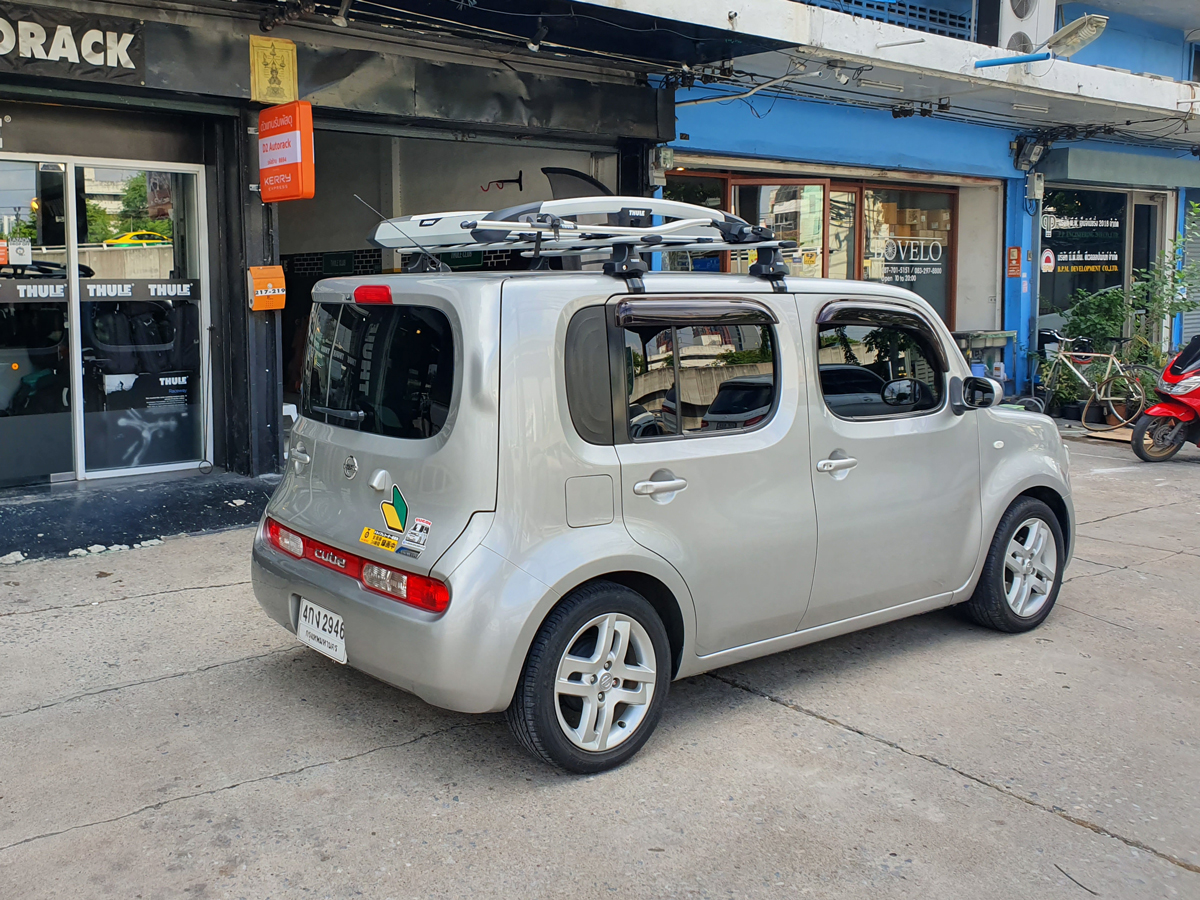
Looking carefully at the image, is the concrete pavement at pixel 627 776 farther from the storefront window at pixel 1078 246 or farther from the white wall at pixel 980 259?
the storefront window at pixel 1078 246

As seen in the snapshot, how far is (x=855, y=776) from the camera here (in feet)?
12.7

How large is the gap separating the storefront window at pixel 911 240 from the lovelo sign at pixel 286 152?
26.5ft

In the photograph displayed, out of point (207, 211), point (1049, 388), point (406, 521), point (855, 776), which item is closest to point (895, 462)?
point (855, 776)

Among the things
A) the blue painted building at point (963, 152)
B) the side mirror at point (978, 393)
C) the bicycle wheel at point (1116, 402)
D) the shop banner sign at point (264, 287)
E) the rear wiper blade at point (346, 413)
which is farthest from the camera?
the bicycle wheel at point (1116, 402)

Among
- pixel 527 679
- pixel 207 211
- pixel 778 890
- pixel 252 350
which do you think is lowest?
pixel 778 890

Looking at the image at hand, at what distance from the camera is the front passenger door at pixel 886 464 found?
452 centimetres

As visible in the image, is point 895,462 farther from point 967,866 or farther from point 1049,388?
point 1049,388

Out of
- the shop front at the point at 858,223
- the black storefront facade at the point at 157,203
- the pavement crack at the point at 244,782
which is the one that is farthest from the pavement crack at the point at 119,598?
the shop front at the point at 858,223

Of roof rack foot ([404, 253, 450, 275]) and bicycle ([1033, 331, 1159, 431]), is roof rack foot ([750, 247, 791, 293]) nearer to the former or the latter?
roof rack foot ([404, 253, 450, 275])

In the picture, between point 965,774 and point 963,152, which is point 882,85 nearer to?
point 963,152

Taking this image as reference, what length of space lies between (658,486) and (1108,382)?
1088 centimetres

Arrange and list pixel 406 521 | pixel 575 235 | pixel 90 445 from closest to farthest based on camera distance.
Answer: pixel 406 521 → pixel 575 235 → pixel 90 445

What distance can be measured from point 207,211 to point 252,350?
46.8 inches

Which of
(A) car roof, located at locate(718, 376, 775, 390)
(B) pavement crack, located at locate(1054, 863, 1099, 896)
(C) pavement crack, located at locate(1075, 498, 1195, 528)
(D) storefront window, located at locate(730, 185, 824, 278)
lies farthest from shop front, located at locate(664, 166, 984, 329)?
(B) pavement crack, located at locate(1054, 863, 1099, 896)
